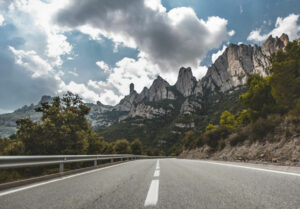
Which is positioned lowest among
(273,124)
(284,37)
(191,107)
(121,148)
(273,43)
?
(121,148)

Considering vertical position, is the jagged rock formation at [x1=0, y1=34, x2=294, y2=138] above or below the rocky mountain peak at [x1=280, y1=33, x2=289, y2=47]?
below

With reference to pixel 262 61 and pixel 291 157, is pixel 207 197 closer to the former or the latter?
pixel 291 157

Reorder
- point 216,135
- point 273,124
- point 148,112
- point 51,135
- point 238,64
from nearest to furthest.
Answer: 1. point 273,124
2. point 51,135
3. point 216,135
4. point 238,64
5. point 148,112

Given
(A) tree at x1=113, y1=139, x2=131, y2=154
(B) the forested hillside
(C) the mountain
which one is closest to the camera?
(B) the forested hillside

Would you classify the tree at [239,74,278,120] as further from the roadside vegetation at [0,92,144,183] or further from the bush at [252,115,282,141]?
the roadside vegetation at [0,92,144,183]

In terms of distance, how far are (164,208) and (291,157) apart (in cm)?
986

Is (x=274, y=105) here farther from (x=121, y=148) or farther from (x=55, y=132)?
(x=121, y=148)

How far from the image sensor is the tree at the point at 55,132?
13898 mm

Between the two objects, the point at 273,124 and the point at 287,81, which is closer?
the point at 273,124

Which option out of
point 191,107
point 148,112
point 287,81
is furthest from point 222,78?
point 287,81

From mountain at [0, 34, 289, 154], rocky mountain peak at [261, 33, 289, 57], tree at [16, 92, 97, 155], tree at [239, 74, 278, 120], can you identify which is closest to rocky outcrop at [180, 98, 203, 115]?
mountain at [0, 34, 289, 154]

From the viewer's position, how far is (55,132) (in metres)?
14.9

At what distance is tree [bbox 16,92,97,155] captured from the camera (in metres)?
13.9

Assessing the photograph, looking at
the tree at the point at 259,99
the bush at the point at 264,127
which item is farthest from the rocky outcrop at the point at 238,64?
the bush at the point at 264,127
